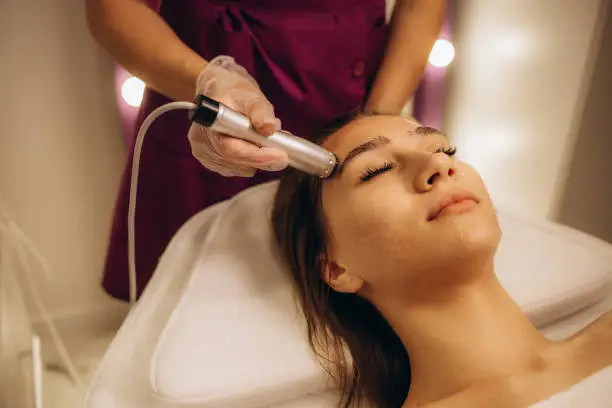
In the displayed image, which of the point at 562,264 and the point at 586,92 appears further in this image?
the point at 586,92

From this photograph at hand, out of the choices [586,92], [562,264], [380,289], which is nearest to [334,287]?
[380,289]

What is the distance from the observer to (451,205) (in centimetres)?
80

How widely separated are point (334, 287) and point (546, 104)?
100cm

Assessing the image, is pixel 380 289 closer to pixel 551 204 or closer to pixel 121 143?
pixel 121 143

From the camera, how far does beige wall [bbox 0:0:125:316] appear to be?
1246mm

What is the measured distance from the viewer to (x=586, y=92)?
1468 mm

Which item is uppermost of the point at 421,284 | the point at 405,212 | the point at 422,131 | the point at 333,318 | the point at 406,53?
the point at 406,53

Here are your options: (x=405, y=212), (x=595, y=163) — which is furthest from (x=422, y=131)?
(x=595, y=163)

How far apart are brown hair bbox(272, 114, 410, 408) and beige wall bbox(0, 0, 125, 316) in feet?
1.94

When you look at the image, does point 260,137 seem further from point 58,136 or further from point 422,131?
point 58,136

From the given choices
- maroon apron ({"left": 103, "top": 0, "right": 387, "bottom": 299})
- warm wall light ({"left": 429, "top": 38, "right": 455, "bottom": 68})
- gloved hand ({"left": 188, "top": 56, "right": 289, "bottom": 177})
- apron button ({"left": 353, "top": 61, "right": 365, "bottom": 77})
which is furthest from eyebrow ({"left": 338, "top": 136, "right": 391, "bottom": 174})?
warm wall light ({"left": 429, "top": 38, "right": 455, "bottom": 68})

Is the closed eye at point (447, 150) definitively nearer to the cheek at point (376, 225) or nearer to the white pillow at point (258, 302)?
the cheek at point (376, 225)

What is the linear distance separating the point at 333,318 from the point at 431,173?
298mm

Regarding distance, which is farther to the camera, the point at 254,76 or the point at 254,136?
the point at 254,76
